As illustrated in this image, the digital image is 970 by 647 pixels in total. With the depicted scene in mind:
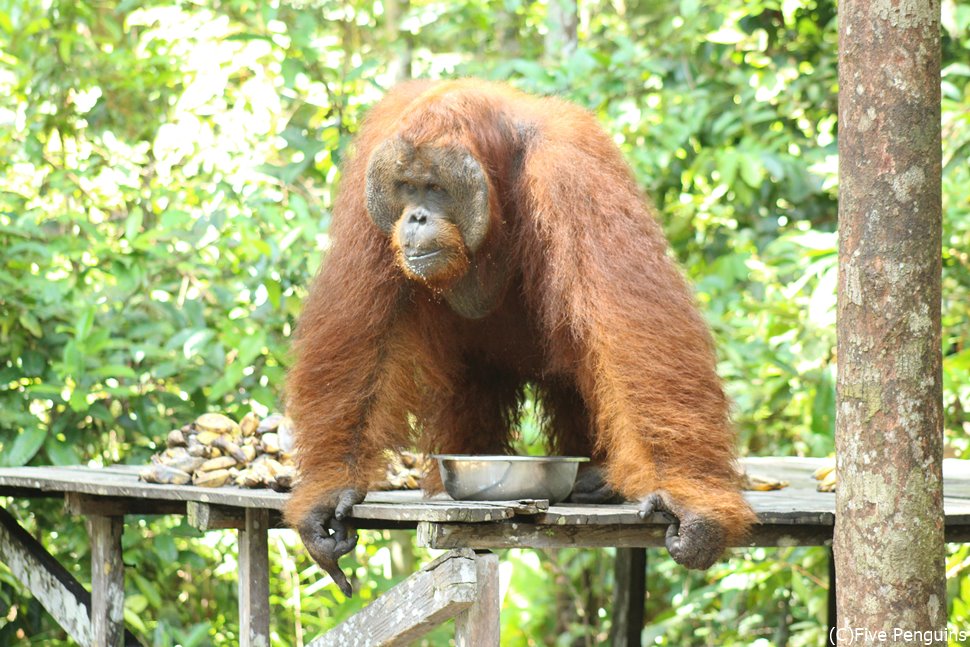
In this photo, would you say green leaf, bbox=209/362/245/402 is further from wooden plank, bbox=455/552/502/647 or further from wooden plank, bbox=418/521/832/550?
wooden plank, bbox=455/552/502/647

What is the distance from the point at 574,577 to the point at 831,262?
325cm

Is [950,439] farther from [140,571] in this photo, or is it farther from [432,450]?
[140,571]

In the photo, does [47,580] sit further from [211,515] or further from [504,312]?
[504,312]

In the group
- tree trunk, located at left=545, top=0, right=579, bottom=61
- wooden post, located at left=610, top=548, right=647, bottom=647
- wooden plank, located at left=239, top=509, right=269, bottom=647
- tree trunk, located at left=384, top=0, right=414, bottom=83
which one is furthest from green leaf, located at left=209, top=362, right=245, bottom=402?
tree trunk, located at left=545, top=0, right=579, bottom=61

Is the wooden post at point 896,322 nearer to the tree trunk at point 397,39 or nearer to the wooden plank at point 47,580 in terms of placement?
the wooden plank at point 47,580

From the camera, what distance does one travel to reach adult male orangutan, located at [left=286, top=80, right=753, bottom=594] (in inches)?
116

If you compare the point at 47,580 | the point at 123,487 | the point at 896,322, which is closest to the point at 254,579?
the point at 123,487

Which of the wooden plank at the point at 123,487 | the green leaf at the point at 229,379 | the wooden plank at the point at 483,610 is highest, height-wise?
the green leaf at the point at 229,379

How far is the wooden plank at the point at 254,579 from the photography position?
3.68 m

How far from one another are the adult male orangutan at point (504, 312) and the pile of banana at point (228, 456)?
0.32m

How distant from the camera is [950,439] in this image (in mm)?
5426

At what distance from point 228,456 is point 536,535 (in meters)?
1.38

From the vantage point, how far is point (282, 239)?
16.2ft

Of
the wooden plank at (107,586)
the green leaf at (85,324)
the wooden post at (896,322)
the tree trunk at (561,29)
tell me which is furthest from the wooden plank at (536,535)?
the tree trunk at (561,29)
